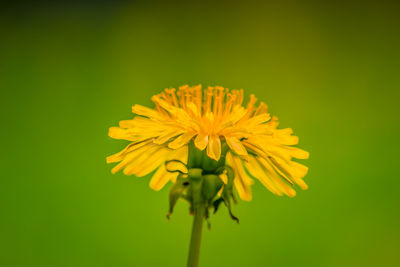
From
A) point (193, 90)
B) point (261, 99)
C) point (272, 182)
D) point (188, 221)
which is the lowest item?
point (188, 221)

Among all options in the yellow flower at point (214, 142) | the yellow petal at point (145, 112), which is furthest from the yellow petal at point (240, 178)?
the yellow petal at point (145, 112)

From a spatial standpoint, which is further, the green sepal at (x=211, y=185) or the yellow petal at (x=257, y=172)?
the yellow petal at (x=257, y=172)


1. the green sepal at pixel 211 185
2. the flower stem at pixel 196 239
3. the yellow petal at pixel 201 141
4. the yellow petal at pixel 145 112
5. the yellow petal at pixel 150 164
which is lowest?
the flower stem at pixel 196 239

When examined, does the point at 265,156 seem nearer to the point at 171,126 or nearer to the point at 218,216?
the point at 171,126

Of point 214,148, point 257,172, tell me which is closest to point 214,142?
point 214,148

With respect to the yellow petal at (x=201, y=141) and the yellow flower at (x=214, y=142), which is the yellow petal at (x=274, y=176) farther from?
the yellow petal at (x=201, y=141)

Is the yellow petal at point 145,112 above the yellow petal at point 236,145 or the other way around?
above

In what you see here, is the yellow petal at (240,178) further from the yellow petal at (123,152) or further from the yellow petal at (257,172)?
the yellow petal at (123,152)

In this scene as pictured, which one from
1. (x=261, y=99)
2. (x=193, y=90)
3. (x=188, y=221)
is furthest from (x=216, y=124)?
(x=261, y=99)
